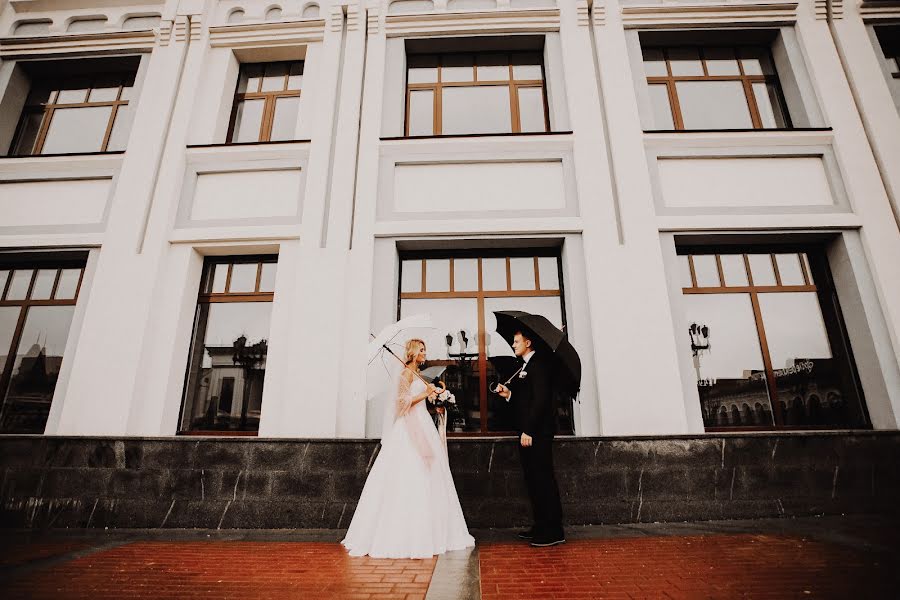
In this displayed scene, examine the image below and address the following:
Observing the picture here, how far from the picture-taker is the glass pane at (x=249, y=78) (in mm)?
6909

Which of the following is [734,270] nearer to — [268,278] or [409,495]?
[409,495]

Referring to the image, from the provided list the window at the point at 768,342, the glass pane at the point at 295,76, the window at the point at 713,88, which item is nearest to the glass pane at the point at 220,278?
the glass pane at the point at 295,76

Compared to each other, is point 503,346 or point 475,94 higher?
point 475,94

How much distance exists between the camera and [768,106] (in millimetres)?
6379

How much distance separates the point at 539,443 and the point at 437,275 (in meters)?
2.69

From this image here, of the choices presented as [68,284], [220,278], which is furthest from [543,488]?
[68,284]

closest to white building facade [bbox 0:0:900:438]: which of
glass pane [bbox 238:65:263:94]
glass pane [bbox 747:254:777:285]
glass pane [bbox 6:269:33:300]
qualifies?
glass pane [bbox 747:254:777:285]

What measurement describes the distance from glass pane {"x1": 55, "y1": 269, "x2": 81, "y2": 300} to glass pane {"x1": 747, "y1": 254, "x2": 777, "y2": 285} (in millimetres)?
9158

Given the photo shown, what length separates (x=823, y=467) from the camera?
15.0ft

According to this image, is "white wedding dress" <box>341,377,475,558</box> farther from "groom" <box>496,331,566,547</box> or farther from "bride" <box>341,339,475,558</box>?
"groom" <box>496,331,566,547</box>

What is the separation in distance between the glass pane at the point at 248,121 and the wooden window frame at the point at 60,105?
196 centimetres

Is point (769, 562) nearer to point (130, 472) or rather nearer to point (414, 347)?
point (414, 347)

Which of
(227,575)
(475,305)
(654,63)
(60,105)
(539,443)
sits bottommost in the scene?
(227,575)

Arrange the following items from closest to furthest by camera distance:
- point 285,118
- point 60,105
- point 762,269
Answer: point 762,269 → point 285,118 → point 60,105
